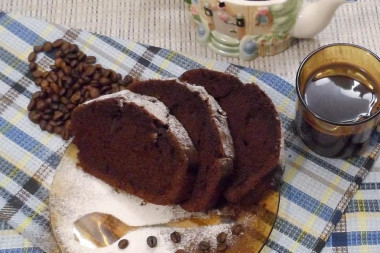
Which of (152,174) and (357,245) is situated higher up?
(152,174)

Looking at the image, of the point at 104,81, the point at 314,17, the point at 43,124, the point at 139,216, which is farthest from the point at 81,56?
the point at 314,17

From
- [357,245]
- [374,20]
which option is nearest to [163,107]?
[357,245]

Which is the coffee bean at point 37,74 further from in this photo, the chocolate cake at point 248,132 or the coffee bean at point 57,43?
the chocolate cake at point 248,132

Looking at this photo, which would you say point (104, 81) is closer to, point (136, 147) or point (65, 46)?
point (65, 46)

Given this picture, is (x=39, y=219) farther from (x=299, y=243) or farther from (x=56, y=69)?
(x=299, y=243)

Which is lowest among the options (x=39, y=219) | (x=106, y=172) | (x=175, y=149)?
(x=39, y=219)

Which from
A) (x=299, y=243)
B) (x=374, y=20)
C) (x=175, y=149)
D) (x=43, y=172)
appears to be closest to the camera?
(x=175, y=149)
